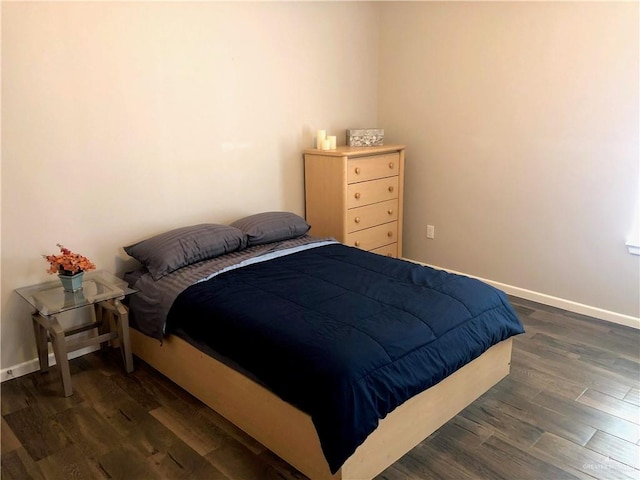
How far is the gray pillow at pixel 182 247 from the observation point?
2.79m

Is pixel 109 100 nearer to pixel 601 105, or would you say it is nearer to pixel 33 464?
pixel 33 464

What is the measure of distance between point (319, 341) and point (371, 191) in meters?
2.09

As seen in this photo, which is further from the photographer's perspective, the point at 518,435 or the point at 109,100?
the point at 109,100

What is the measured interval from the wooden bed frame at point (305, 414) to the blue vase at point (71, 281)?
495 millimetres

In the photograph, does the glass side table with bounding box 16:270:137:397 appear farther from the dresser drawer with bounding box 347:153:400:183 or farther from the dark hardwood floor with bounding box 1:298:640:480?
the dresser drawer with bounding box 347:153:400:183

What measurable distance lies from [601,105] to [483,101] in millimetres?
797

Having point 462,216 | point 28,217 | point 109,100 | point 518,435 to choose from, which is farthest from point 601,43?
point 28,217

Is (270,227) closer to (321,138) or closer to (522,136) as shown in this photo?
(321,138)

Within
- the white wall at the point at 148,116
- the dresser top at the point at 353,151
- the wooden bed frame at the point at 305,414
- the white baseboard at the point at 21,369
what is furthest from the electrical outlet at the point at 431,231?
the white baseboard at the point at 21,369

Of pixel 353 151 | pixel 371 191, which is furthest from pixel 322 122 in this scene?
pixel 371 191

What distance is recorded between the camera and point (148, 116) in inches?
120

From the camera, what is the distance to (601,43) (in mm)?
3043

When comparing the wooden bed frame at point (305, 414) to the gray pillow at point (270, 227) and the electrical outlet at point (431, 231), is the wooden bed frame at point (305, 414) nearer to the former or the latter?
the gray pillow at point (270, 227)

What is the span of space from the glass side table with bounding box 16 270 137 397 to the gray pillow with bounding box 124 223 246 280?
0.61 feet
